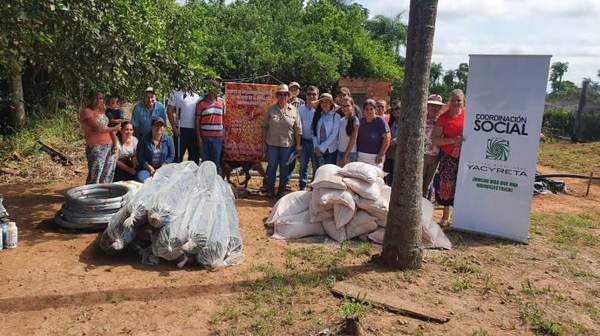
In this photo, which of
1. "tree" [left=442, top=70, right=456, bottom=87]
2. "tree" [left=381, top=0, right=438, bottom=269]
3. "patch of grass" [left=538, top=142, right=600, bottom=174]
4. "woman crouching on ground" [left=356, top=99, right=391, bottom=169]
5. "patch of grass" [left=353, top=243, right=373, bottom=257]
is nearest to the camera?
"tree" [left=381, top=0, right=438, bottom=269]

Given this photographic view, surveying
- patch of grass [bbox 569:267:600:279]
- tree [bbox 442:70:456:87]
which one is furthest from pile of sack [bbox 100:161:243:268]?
tree [bbox 442:70:456:87]

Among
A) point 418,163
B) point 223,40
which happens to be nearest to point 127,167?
point 418,163

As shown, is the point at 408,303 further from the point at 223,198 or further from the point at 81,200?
the point at 81,200

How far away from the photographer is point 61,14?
13.2 ft

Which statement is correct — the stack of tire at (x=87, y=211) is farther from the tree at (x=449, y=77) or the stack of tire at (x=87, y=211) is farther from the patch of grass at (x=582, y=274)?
the tree at (x=449, y=77)

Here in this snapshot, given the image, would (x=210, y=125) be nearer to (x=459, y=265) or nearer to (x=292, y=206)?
(x=292, y=206)

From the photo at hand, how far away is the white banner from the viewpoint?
5469 mm

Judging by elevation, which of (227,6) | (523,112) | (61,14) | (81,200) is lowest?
(81,200)

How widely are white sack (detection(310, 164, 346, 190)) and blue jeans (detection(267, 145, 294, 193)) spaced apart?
5.30 feet

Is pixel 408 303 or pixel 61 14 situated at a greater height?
pixel 61 14

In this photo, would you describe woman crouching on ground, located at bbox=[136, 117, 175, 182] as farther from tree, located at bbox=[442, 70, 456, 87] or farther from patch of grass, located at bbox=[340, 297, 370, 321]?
tree, located at bbox=[442, 70, 456, 87]

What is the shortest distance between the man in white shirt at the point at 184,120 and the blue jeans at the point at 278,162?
114cm

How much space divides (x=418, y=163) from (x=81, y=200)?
3430 millimetres

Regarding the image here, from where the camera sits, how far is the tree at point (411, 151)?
416cm
